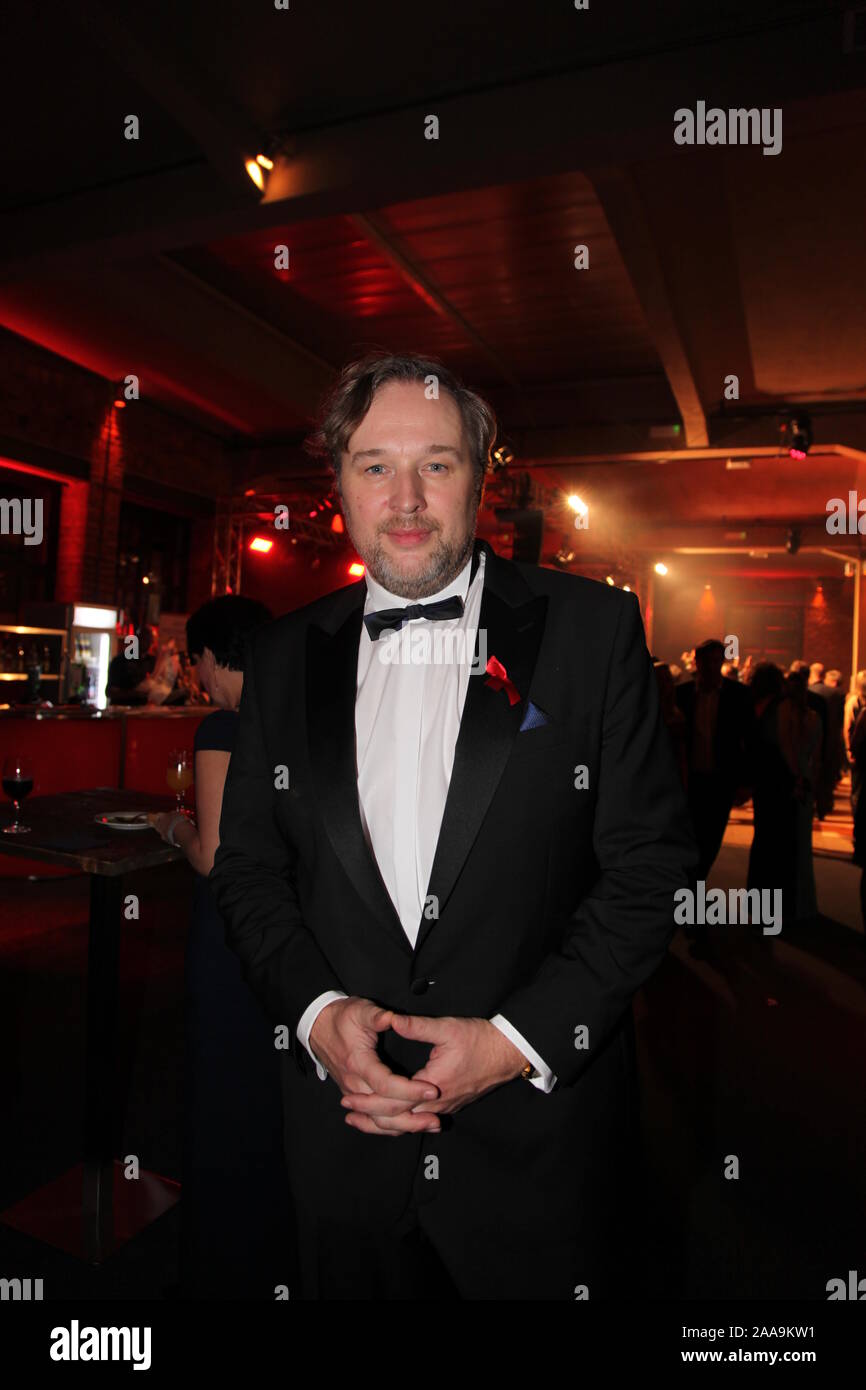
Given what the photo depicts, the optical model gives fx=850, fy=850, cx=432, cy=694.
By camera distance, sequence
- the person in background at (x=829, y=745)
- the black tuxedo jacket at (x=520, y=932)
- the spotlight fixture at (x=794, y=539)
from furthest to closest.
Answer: the spotlight fixture at (x=794, y=539), the person in background at (x=829, y=745), the black tuxedo jacket at (x=520, y=932)

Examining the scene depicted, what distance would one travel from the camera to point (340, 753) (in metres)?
1.33

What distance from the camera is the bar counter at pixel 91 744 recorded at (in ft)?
19.9

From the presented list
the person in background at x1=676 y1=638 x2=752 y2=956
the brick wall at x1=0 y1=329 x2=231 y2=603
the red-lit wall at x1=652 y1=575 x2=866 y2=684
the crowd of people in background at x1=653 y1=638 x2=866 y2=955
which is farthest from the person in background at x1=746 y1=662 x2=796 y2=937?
the red-lit wall at x1=652 y1=575 x2=866 y2=684

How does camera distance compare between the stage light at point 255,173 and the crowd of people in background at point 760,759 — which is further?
the crowd of people in background at point 760,759

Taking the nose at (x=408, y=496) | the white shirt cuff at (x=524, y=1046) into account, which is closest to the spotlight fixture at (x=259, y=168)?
the nose at (x=408, y=496)

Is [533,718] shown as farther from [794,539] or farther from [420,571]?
[794,539]

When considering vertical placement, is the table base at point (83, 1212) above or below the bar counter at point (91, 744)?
below

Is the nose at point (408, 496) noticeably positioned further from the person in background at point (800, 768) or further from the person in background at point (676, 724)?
the person in background at point (800, 768)

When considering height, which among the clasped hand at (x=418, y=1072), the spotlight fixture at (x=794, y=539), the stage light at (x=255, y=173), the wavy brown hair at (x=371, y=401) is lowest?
the clasped hand at (x=418, y=1072)

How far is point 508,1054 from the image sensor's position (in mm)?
1153

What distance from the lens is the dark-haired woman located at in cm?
199

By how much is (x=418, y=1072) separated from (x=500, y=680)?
56cm
